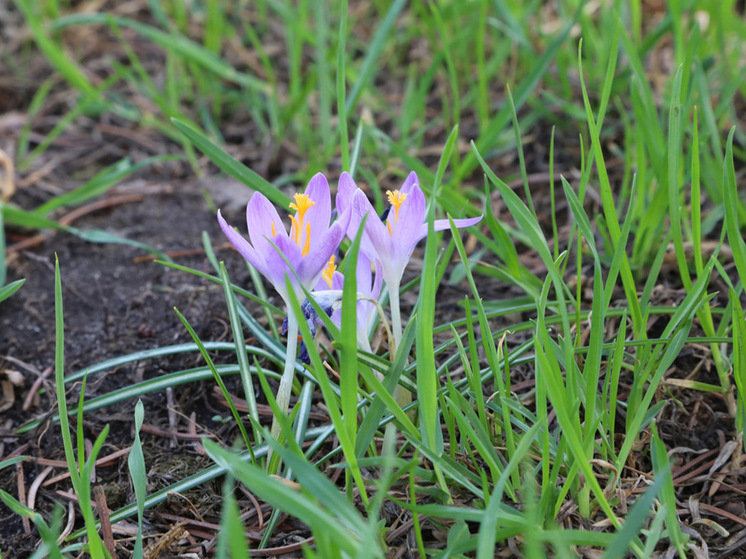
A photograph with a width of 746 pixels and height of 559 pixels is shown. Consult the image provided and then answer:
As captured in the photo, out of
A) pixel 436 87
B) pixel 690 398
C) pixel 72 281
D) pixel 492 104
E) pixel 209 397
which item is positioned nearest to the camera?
pixel 690 398

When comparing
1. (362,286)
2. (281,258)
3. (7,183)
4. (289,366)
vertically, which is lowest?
(7,183)

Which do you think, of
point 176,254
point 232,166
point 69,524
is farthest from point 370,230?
point 176,254

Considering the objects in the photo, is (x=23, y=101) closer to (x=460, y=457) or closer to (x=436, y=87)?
(x=436, y=87)

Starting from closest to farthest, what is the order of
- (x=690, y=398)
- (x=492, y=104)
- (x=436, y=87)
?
(x=690, y=398)
(x=492, y=104)
(x=436, y=87)

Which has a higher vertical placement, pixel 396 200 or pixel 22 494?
pixel 396 200

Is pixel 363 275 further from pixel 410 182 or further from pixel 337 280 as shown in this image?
pixel 410 182

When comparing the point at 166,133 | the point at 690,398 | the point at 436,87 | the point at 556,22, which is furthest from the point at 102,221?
the point at 556,22

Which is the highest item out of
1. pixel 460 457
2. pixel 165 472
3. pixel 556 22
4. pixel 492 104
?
pixel 556 22
